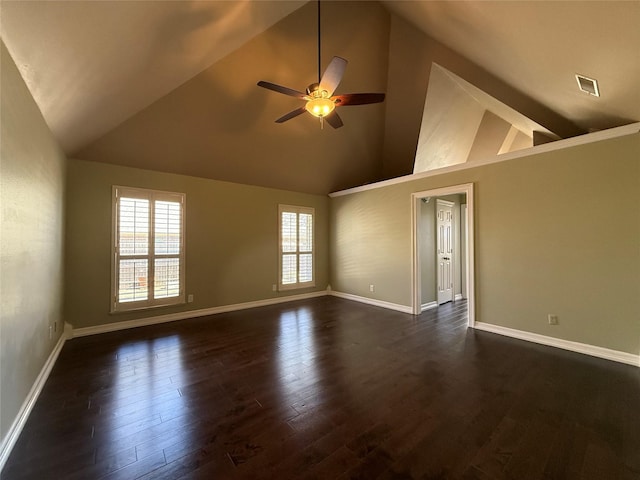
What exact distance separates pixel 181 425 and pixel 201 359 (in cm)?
111

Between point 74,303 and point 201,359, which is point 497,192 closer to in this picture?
point 201,359

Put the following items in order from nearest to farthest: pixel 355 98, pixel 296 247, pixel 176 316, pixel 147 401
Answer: pixel 147 401 < pixel 355 98 < pixel 176 316 < pixel 296 247

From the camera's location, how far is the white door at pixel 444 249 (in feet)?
17.6

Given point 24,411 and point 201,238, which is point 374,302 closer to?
point 201,238

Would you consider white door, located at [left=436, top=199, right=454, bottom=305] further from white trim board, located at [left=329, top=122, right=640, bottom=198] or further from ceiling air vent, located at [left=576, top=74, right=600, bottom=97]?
ceiling air vent, located at [left=576, top=74, right=600, bottom=97]

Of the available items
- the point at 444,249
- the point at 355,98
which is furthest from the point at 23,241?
the point at 444,249

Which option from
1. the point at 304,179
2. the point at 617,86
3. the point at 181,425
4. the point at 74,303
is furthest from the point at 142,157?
the point at 617,86

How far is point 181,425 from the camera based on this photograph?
186 centimetres

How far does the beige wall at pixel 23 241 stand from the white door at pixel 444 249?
5.68 metres

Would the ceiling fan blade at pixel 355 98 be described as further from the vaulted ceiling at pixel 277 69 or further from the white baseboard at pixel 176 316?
the white baseboard at pixel 176 316

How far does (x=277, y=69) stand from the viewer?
12.3 ft

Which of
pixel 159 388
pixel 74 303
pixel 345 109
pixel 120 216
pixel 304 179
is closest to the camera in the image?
pixel 159 388

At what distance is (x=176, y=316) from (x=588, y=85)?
6177mm

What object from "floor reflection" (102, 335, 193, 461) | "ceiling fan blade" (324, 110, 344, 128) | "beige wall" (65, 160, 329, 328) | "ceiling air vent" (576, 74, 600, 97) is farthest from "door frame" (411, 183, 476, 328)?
"floor reflection" (102, 335, 193, 461)
